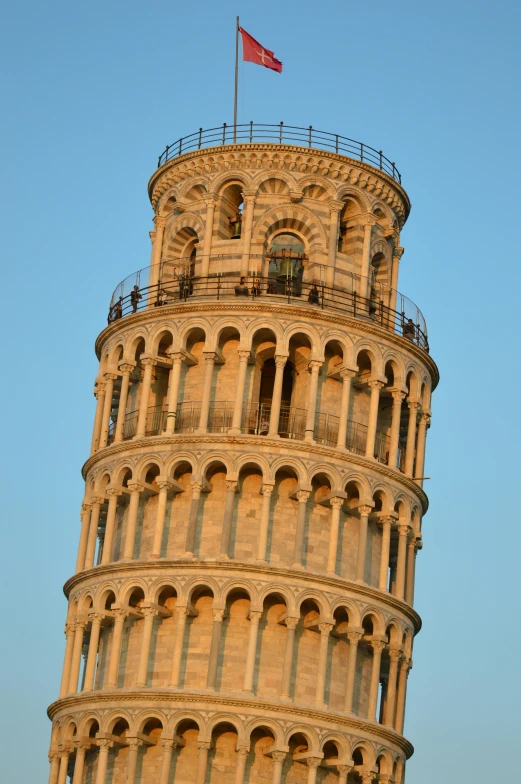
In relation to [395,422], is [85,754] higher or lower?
lower

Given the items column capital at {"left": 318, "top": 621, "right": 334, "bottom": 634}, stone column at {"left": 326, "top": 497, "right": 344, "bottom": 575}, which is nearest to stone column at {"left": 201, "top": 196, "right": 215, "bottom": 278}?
stone column at {"left": 326, "top": 497, "right": 344, "bottom": 575}

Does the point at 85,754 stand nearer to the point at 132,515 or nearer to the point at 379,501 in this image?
the point at 132,515

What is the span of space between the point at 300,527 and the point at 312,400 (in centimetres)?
540

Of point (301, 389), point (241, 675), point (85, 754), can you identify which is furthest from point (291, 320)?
point (85, 754)

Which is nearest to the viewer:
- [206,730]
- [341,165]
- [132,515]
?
[206,730]

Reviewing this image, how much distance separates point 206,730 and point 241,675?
276 cm

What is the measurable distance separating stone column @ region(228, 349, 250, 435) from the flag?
14.4m

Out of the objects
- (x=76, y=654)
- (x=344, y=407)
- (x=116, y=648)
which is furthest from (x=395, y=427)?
(x=76, y=654)

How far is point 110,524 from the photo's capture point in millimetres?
77062

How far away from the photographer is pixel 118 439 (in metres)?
78.4

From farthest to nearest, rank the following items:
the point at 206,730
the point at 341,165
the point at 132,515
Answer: the point at 341,165 < the point at 132,515 < the point at 206,730

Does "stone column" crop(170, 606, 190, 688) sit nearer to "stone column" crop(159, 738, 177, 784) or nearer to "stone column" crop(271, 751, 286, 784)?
"stone column" crop(159, 738, 177, 784)

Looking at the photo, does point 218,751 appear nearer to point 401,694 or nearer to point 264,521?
point 401,694

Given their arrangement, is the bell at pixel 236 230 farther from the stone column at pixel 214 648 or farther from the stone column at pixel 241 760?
the stone column at pixel 241 760
